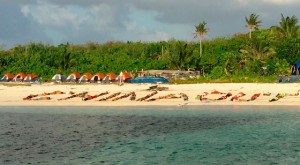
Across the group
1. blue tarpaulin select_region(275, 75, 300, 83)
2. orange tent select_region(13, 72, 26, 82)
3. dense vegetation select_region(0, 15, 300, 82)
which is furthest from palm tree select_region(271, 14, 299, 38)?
orange tent select_region(13, 72, 26, 82)

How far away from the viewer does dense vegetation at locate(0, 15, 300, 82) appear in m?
50.4

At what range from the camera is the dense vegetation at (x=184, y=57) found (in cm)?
5038

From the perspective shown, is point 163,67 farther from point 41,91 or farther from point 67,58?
point 41,91

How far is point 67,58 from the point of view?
204 ft

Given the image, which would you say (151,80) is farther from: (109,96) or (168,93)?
(109,96)

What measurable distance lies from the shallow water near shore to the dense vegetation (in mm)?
18472

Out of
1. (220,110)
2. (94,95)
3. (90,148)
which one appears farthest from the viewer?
(94,95)

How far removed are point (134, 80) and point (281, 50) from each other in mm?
21781

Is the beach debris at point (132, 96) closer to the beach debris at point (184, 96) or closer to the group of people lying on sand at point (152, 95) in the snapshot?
the group of people lying on sand at point (152, 95)

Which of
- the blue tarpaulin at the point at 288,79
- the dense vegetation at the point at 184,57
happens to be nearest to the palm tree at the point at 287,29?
the dense vegetation at the point at 184,57

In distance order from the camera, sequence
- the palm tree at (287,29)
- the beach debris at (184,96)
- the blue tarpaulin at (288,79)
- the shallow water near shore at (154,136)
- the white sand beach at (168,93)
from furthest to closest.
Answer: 1. the palm tree at (287,29)
2. the blue tarpaulin at (288,79)
3. the beach debris at (184,96)
4. the white sand beach at (168,93)
5. the shallow water near shore at (154,136)

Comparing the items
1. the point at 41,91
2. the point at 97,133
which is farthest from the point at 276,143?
the point at 41,91

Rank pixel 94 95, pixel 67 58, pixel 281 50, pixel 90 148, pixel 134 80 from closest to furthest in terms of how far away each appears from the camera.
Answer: pixel 90 148
pixel 94 95
pixel 134 80
pixel 281 50
pixel 67 58

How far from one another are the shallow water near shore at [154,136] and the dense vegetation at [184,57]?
18.5 metres
